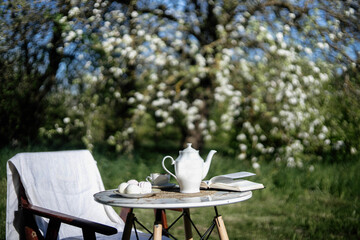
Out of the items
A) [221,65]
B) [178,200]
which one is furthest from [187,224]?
[221,65]

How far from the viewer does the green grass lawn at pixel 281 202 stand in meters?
4.43

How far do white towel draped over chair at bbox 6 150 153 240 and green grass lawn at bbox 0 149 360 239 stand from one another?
149cm

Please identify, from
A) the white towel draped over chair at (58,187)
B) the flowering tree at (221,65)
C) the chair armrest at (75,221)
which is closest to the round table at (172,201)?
the chair armrest at (75,221)

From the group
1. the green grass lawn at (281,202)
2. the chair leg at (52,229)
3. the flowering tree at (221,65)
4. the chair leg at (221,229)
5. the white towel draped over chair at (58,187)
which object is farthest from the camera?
the flowering tree at (221,65)

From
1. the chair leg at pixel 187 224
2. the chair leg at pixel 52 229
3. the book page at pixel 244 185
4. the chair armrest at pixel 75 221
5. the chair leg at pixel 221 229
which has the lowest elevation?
the chair leg at pixel 187 224

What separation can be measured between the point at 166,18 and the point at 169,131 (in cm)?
273

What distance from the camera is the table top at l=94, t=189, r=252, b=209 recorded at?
1.98 metres

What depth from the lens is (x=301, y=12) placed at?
5.86 m

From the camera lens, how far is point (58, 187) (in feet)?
9.46

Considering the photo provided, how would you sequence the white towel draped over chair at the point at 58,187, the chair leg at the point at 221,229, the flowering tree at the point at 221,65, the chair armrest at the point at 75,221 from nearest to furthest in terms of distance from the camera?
the chair armrest at the point at 75,221 → the chair leg at the point at 221,229 → the white towel draped over chair at the point at 58,187 → the flowering tree at the point at 221,65

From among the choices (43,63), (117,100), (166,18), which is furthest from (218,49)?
(43,63)

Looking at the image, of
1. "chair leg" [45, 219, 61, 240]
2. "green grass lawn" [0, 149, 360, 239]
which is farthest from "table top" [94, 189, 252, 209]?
"green grass lawn" [0, 149, 360, 239]

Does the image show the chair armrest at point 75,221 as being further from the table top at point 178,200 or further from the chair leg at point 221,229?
the chair leg at point 221,229

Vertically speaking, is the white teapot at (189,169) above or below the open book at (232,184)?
above
